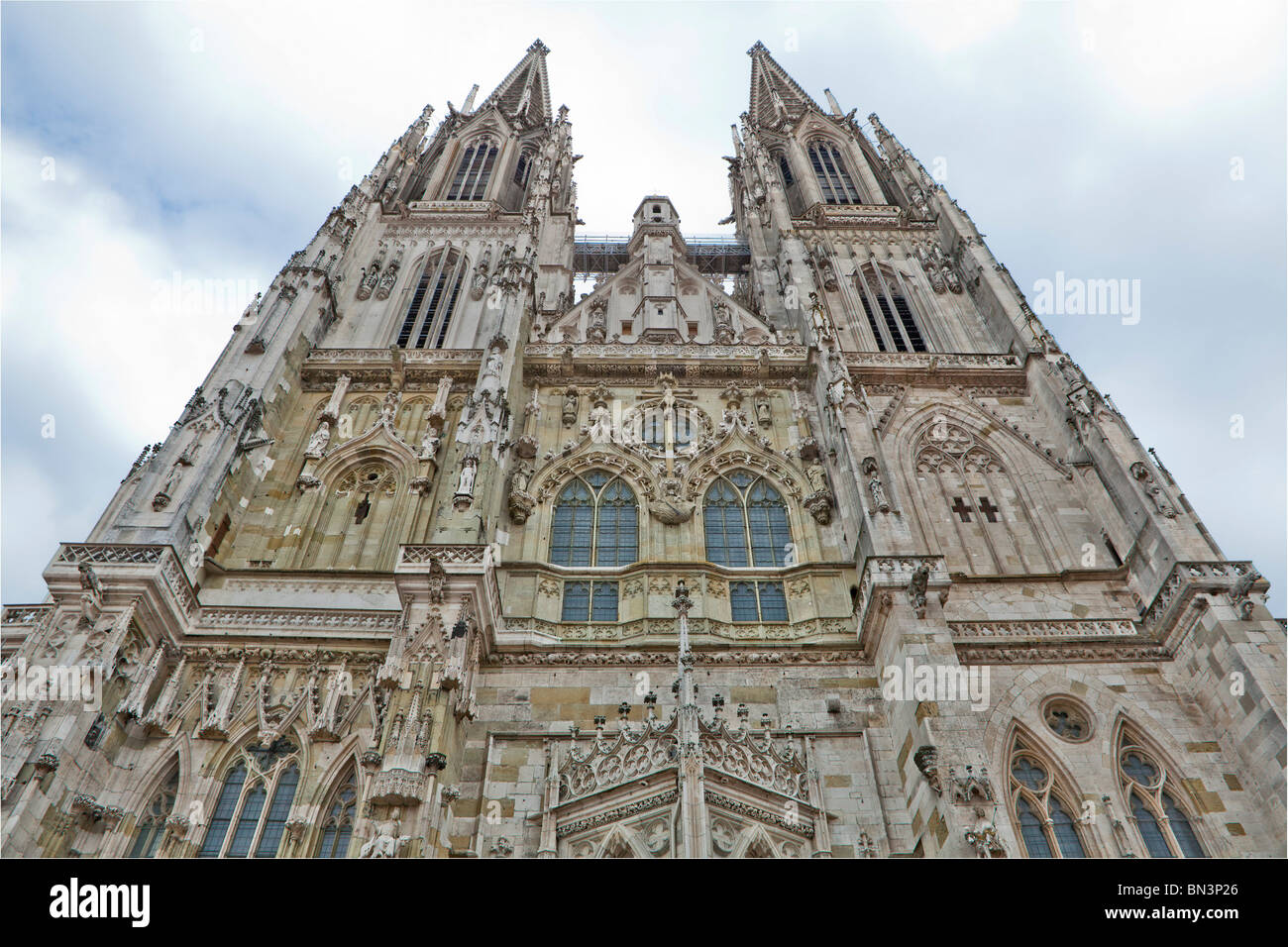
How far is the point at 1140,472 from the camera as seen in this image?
1645cm

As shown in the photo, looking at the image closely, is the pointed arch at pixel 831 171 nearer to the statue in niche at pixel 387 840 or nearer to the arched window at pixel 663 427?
the arched window at pixel 663 427

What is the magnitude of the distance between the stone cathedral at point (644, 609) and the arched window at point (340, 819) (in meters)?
0.04

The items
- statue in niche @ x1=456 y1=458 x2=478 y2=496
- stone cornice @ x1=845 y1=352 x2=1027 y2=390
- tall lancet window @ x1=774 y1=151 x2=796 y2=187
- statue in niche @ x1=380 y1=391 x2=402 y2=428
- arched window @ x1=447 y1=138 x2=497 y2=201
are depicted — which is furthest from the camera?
tall lancet window @ x1=774 y1=151 x2=796 y2=187

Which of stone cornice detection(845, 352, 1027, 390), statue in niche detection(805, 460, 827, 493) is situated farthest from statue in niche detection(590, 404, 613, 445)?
stone cornice detection(845, 352, 1027, 390)

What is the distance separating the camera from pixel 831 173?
33.4 meters

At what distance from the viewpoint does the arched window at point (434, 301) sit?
956 inches

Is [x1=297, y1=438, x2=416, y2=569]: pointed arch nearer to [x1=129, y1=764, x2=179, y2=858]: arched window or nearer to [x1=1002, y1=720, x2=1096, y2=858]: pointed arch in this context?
[x1=129, y1=764, x2=179, y2=858]: arched window

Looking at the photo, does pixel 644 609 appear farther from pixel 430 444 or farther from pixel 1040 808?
pixel 1040 808

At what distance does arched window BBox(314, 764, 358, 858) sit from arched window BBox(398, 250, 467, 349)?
13307 millimetres

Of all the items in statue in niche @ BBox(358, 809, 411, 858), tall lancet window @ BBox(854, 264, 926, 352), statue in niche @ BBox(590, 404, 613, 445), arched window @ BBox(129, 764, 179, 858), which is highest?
tall lancet window @ BBox(854, 264, 926, 352)

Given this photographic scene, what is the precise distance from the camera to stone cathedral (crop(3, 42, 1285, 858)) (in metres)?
12.6

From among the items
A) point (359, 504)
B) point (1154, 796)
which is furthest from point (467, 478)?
point (1154, 796)

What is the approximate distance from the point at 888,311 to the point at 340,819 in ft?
64.6
